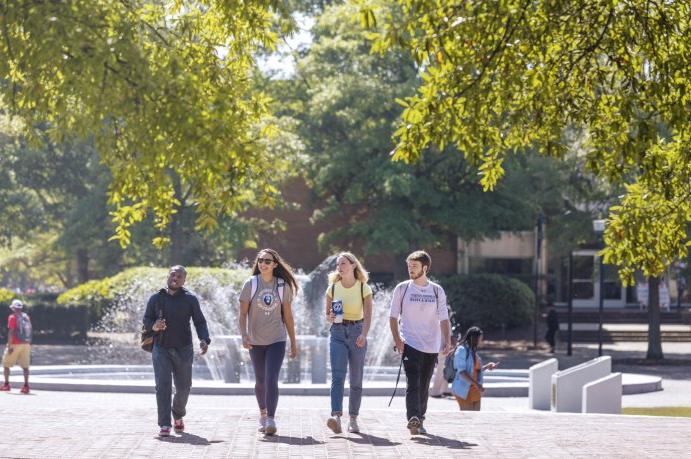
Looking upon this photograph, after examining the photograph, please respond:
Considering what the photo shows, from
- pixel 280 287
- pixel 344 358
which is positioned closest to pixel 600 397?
pixel 344 358

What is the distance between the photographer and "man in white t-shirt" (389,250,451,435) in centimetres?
1230

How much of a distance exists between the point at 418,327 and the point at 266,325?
1356 millimetres

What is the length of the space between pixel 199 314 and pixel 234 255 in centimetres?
3838

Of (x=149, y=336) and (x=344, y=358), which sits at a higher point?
(x=149, y=336)

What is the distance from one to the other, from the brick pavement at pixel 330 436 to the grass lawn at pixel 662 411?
18.5 ft

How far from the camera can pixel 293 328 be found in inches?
488

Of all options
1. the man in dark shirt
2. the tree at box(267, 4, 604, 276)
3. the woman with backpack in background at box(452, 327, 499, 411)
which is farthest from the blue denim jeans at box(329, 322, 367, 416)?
the tree at box(267, 4, 604, 276)

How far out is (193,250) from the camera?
49531 millimetres

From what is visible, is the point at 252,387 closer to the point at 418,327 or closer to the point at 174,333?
the point at 174,333

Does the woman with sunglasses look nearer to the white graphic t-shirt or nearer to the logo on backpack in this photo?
the white graphic t-shirt

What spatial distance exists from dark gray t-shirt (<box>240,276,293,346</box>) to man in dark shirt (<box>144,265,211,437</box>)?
1.45ft

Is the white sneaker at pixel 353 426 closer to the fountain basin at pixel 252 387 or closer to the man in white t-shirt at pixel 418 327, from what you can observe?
the man in white t-shirt at pixel 418 327

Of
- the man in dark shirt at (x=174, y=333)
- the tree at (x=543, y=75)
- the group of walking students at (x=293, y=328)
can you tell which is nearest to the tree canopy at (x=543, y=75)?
the tree at (x=543, y=75)

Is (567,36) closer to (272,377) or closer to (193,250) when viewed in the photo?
(272,377)
